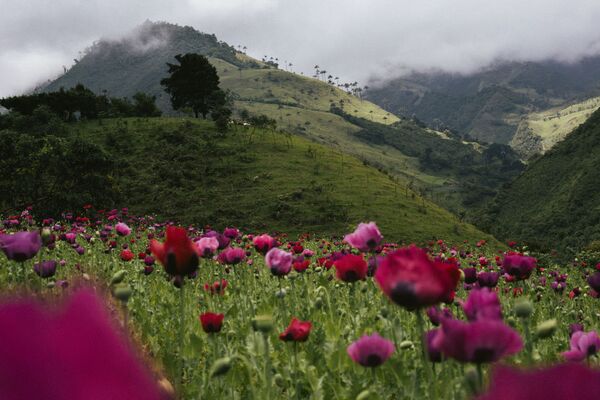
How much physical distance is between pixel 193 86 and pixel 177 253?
73.9 m

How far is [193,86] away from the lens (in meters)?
72.4

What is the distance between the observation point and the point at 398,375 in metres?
2.96

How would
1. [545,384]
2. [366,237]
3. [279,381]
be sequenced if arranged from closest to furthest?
[545,384] → [279,381] → [366,237]

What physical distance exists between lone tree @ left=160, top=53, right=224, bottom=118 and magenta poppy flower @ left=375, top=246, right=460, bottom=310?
2863 inches

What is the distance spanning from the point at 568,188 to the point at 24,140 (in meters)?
96.8

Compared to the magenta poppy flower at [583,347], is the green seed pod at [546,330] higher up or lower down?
higher up

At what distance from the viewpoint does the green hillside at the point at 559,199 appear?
80.1 m

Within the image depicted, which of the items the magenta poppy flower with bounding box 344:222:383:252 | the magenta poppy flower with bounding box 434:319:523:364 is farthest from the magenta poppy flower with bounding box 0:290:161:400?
the magenta poppy flower with bounding box 344:222:383:252

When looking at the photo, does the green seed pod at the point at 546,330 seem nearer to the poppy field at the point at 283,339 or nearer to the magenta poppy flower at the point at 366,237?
the poppy field at the point at 283,339

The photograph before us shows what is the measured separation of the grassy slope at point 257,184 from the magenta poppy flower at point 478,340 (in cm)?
3486

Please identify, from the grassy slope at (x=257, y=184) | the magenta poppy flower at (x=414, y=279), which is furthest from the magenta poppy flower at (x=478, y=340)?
the grassy slope at (x=257, y=184)

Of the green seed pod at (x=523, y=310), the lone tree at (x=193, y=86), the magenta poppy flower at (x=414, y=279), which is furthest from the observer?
the lone tree at (x=193, y=86)

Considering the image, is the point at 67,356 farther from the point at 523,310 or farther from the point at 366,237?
the point at 366,237

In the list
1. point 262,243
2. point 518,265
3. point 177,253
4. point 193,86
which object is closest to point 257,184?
point 193,86
